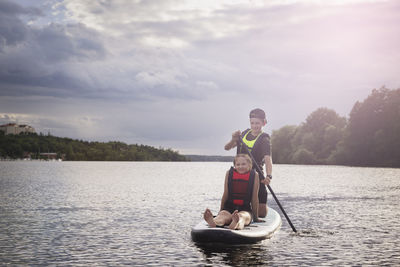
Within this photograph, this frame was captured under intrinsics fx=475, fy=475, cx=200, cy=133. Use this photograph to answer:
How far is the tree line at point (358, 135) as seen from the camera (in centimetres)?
7569

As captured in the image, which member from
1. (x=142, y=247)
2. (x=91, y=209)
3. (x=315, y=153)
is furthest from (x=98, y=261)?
(x=315, y=153)

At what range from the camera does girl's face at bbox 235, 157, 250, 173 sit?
1164cm

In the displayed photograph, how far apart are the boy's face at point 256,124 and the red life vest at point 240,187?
1.31m

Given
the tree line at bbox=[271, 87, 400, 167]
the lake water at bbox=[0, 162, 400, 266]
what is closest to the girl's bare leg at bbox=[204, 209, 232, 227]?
the lake water at bbox=[0, 162, 400, 266]

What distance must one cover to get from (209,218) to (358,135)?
75249mm

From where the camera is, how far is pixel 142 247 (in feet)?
39.4

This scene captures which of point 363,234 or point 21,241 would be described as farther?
point 363,234

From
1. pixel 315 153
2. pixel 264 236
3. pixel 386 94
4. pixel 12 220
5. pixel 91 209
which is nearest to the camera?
pixel 264 236

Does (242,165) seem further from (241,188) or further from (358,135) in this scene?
(358,135)

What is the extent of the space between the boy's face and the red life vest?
131cm

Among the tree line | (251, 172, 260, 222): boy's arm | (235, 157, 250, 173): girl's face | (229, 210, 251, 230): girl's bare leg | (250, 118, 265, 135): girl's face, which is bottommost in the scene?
(229, 210, 251, 230): girl's bare leg

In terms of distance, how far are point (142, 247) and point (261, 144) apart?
13.3ft

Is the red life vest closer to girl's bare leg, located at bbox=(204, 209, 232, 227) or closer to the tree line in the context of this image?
girl's bare leg, located at bbox=(204, 209, 232, 227)

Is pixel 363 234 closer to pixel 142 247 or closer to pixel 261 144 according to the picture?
pixel 261 144
